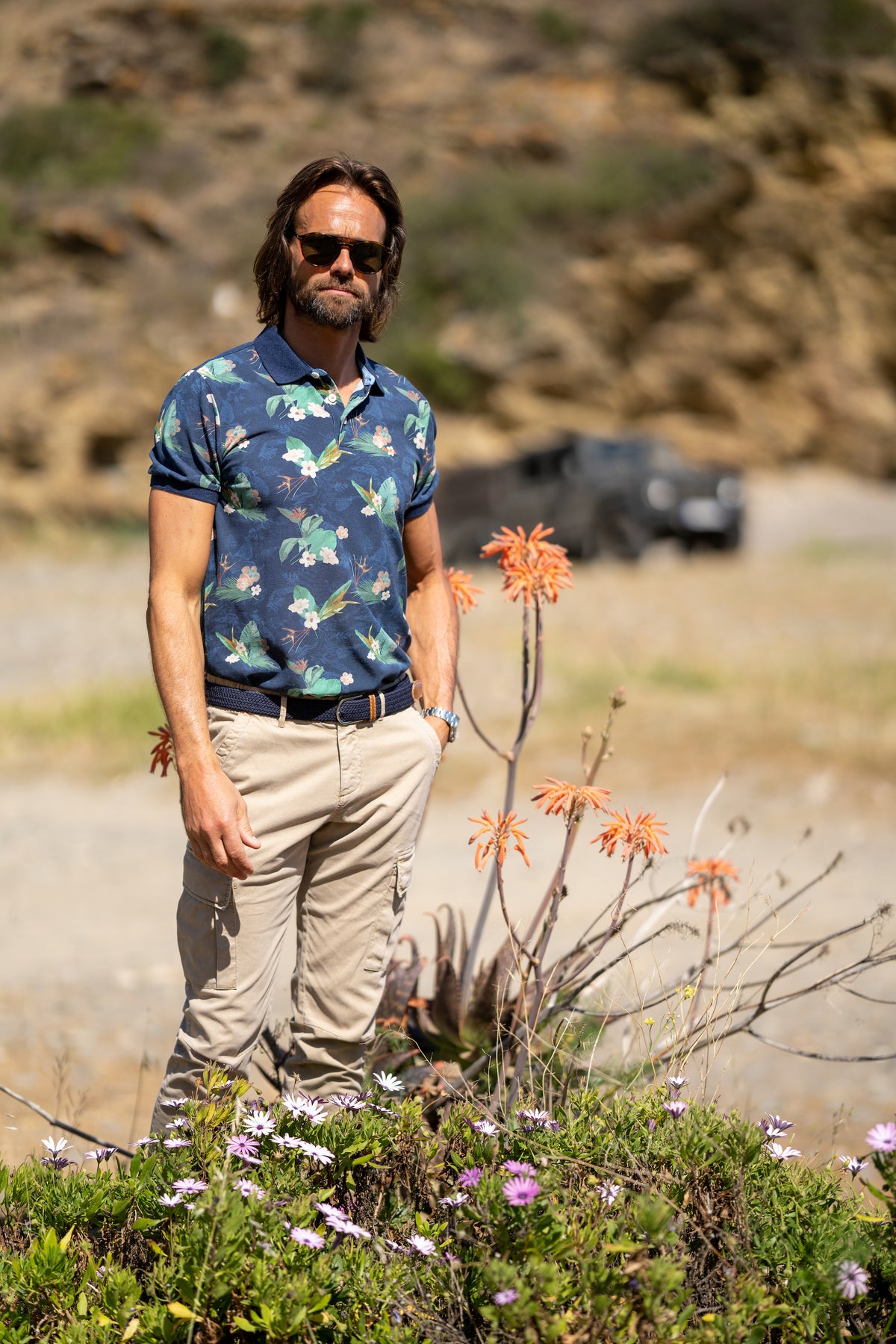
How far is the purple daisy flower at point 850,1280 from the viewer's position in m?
1.66

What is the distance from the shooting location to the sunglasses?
7.98 feet

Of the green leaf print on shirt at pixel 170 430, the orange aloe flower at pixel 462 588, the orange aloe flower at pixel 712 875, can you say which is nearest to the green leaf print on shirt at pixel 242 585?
the green leaf print on shirt at pixel 170 430

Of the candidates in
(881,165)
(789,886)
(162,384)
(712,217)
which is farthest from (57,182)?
(789,886)

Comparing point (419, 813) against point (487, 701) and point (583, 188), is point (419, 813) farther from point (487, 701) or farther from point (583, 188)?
point (583, 188)

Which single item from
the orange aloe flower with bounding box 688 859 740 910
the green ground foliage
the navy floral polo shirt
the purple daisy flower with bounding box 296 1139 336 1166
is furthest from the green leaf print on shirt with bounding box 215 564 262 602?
the orange aloe flower with bounding box 688 859 740 910

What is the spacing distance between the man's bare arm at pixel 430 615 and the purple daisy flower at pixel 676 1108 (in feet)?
2.89

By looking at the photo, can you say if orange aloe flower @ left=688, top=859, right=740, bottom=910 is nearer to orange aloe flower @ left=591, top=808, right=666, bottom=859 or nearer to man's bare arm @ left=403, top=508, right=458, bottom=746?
orange aloe flower @ left=591, top=808, right=666, bottom=859

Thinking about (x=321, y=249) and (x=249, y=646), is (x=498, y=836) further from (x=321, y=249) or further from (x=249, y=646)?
(x=321, y=249)

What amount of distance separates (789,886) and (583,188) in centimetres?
1902

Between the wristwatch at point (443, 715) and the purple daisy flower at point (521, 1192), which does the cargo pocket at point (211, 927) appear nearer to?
the wristwatch at point (443, 715)

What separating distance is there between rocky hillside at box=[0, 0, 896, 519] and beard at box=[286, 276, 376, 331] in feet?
58.4

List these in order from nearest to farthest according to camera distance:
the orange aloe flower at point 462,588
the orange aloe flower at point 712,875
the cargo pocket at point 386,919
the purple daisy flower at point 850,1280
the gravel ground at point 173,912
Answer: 1. the purple daisy flower at point 850,1280
2. the cargo pocket at point 386,919
3. the orange aloe flower at point 712,875
4. the orange aloe flower at point 462,588
5. the gravel ground at point 173,912

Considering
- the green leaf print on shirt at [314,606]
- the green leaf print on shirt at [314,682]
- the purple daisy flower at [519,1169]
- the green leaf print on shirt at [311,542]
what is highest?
the green leaf print on shirt at [311,542]

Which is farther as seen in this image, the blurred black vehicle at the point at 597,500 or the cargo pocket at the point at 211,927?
the blurred black vehicle at the point at 597,500
